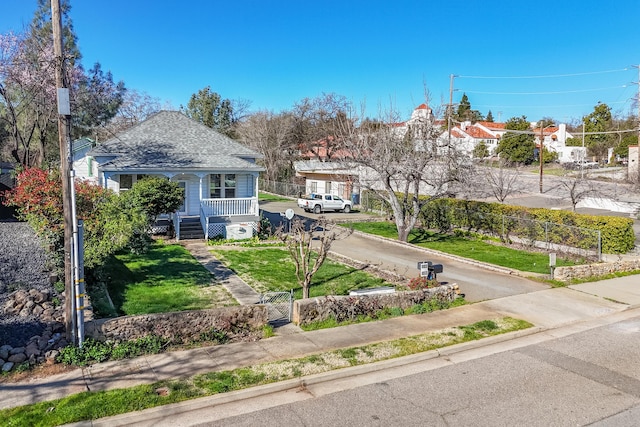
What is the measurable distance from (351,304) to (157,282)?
611 cm

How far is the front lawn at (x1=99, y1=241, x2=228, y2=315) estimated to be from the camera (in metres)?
11.8

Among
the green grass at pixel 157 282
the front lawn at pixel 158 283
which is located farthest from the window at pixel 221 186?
the front lawn at pixel 158 283

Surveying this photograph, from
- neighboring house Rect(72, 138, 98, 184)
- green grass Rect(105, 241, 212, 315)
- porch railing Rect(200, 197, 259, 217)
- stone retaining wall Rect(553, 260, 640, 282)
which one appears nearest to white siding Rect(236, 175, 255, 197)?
porch railing Rect(200, 197, 259, 217)

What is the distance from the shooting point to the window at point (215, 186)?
2627 cm

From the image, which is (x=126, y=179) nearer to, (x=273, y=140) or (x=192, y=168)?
(x=192, y=168)

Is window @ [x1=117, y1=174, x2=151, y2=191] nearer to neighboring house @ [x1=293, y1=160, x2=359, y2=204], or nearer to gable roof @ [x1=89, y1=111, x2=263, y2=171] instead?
gable roof @ [x1=89, y1=111, x2=263, y2=171]

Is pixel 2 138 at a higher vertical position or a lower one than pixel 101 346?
higher

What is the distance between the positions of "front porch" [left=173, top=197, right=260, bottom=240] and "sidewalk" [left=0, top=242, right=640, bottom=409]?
549cm

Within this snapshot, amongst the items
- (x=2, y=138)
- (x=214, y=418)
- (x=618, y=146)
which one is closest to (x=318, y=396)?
(x=214, y=418)

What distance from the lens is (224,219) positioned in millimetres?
22906

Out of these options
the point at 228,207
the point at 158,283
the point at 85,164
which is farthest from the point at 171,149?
the point at 158,283

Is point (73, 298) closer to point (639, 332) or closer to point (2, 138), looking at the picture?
point (639, 332)

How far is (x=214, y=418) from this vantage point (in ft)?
23.1

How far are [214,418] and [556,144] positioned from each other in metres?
96.0
